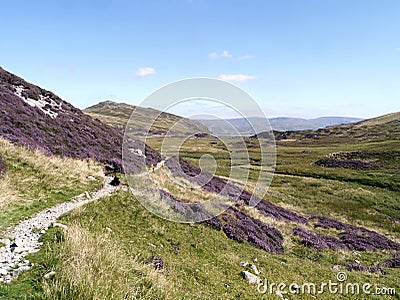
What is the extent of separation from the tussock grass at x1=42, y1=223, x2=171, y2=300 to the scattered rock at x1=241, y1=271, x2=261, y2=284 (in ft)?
17.1

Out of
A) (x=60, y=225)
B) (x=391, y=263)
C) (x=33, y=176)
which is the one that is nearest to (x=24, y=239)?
(x=60, y=225)

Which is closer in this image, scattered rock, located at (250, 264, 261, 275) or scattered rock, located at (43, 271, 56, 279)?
scattered rock, located at (43, 271, 56, 279)

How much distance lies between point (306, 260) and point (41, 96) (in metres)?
38.9

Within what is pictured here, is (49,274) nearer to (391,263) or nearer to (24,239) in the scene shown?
(24,239)

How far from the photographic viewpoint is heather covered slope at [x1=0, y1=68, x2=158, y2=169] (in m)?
24.7

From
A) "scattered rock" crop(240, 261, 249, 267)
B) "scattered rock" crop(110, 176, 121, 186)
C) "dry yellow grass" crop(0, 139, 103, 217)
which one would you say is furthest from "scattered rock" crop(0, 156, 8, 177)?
"scattered rock" crop(240, 261, 249, 267)

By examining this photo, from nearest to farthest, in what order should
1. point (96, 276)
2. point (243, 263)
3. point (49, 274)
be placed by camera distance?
point (96, 276) → point (49, 274) → point (243, 263)

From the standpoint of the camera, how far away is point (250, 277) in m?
13.4

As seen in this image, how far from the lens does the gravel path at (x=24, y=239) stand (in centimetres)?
818

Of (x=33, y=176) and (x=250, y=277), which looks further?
(x=33, y=176)

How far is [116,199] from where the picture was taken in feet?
59.4

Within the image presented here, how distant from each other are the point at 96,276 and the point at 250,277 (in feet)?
27.6

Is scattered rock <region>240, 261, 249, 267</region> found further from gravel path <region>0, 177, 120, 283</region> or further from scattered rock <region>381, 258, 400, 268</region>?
scattered rock <region>381, 258, 400, 268</region>

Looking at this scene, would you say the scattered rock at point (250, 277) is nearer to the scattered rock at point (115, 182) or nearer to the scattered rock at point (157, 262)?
the scattered rock at point (157, 262)
